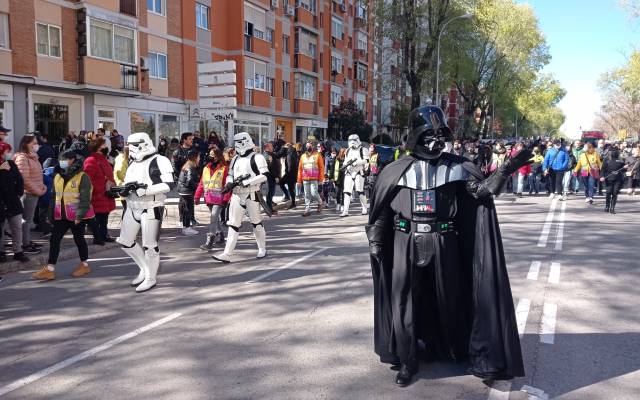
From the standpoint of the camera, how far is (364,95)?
5009cm

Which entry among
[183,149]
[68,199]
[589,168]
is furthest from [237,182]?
[589,168]

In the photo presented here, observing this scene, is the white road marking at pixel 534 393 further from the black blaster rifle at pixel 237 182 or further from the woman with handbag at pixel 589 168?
the woman with handbag at pixel 589 168

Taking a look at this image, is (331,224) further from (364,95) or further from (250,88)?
(364,95)

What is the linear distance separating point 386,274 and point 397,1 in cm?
2855

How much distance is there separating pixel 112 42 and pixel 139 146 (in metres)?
17.5

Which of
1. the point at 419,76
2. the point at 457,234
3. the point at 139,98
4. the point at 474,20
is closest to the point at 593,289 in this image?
the point at 457,234

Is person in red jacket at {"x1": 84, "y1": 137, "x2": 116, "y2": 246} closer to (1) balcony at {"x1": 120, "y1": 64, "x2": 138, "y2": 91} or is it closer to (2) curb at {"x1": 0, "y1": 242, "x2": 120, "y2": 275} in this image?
(2) curb at {"x1": 0, "y1": 242, "x2": 120, "y2": 275}

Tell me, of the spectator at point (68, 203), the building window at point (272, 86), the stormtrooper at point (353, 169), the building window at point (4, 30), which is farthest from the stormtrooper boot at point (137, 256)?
the building window at point (272, 86)

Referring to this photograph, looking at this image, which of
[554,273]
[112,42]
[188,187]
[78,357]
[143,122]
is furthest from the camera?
[143,122]

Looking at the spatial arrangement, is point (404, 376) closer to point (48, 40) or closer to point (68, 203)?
point (68, 203)

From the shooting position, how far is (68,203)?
695 cm

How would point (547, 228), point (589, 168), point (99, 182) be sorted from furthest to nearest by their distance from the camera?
1. point (589, 168)
2. point (547, 228)
3. point (99, 182)

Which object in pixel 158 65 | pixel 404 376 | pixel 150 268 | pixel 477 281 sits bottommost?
pixel 404 376

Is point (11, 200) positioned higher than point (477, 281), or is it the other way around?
point (11, 200)
